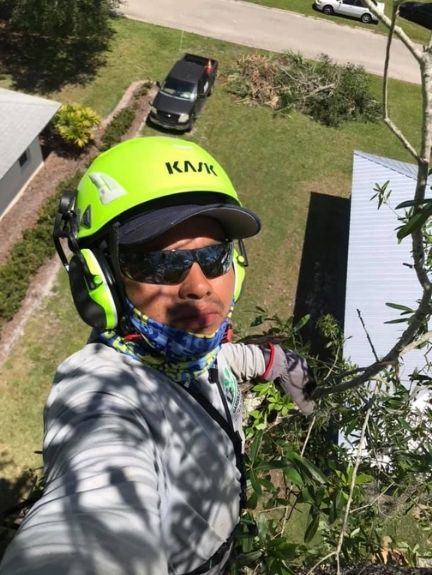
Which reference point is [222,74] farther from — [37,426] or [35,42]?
[37,426]

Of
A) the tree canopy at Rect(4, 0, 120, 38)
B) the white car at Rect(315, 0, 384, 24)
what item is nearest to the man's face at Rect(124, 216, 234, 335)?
the tree canopy at Rect(4, 0, 120, 38)

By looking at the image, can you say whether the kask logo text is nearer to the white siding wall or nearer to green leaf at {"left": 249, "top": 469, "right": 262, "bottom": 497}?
green leaf at {"left": 249, "top": 469, "right": 262, "bottom": 497}

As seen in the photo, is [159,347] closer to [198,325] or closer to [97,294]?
[198,325]

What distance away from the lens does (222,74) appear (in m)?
20.4

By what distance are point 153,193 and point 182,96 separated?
16052 millimetres

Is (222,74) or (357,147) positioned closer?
(357,147)

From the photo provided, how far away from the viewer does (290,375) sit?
325 centimetres

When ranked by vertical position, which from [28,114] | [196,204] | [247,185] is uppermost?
[196,204]

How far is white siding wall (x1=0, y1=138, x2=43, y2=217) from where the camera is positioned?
1331 centimetres

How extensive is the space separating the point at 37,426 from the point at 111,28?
18.4 metres

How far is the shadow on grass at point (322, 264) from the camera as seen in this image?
12.8 metres

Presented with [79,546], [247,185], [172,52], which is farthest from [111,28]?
[79,546]

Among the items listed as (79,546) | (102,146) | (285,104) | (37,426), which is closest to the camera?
(79,546)

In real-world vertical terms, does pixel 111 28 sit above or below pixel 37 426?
above
